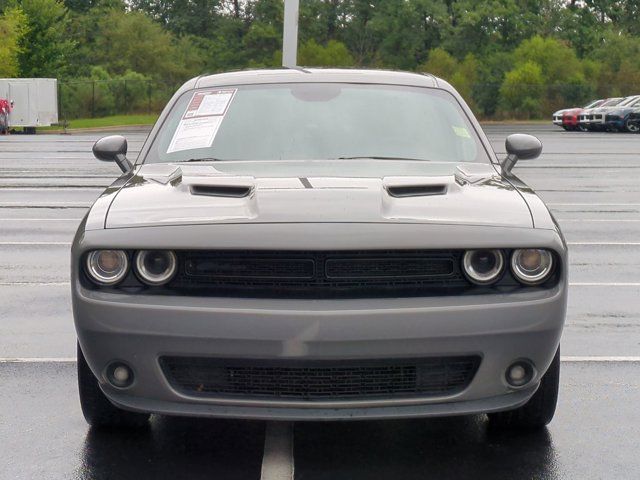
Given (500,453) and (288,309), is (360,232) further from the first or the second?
(500,453)

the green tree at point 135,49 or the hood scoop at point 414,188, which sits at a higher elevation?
the hood scoop at point 414,188

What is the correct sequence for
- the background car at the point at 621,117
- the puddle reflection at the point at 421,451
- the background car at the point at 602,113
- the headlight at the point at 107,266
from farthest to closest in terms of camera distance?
the background car at the point at 602,113, the background car at the point at 621,117, the puddle reflection at the point at 421,451, the headlight at the point at 107,266

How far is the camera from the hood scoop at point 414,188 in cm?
457

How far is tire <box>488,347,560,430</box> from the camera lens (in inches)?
186

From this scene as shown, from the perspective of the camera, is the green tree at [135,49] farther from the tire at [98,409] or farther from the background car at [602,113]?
the tire at [98,409]

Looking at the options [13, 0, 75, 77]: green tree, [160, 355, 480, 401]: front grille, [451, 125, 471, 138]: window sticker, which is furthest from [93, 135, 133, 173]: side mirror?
[13, 0, 75, 77]: green tree

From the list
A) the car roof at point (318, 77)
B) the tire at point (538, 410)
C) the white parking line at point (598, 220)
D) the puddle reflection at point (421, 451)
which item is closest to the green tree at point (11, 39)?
the white parking line at point (598, 220)

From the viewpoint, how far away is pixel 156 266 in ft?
14.2

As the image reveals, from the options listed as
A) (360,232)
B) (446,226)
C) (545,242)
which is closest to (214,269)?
(360,232)

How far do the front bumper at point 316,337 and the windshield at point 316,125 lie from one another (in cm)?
138

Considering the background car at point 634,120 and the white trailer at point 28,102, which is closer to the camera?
the background car at point 634,120

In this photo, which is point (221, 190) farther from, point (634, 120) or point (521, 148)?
point (634, 120)

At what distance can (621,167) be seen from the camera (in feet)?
78.7

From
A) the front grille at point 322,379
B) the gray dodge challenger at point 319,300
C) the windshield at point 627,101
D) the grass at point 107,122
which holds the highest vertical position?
the gray dodge challenger at point 319,300
